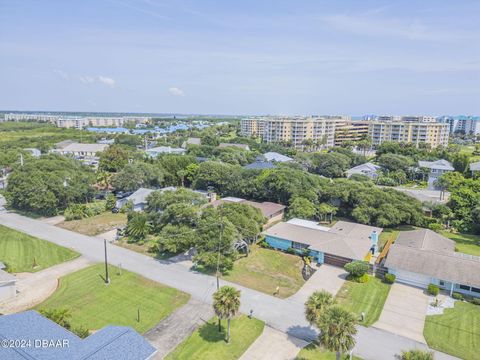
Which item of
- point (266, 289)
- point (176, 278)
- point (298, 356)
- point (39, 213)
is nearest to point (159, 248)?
point (176, 278)

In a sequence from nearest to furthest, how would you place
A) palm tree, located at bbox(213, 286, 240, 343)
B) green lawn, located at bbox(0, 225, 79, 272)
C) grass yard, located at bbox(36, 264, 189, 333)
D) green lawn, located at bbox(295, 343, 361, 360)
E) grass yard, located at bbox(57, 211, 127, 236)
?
palm tree, located at bbox(213, 286, 240, 343), green lawn, located at bbox(295, 343, 361, 360), grass yard, located at bbox(36, 264, 189, 333), green lawn, located at bbox(0, 225, 79, 272), grass yard, located at bbox(57, 211, 127, 236)

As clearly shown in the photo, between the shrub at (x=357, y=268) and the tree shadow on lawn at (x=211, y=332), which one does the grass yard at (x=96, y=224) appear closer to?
the tree shadow on lawn at (x=211, y=332)

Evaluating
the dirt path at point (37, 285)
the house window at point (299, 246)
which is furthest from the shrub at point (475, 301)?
the dirt path at point (37, 285)

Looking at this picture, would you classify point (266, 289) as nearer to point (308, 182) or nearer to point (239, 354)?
point (239, 354)

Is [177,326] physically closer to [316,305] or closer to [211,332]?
[211,332]

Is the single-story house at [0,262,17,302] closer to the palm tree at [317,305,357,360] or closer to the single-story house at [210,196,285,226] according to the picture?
the palm tree at [317,305,357,360]

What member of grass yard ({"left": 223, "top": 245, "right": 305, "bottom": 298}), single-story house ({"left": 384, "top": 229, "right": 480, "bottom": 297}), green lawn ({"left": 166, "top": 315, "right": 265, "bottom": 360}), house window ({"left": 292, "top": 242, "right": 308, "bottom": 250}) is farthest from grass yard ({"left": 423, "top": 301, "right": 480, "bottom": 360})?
house window ({"left": 292, "top": 242, "right": 308, "bottom": 250})
